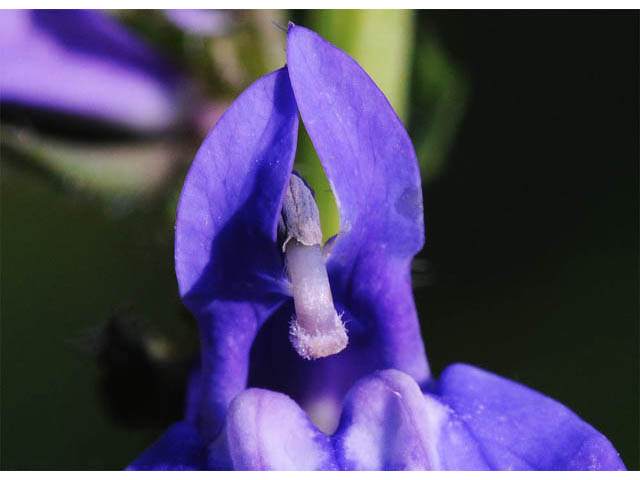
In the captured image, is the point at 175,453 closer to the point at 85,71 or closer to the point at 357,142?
the point at 357,142

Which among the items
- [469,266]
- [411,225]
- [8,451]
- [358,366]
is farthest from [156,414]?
[469,266]

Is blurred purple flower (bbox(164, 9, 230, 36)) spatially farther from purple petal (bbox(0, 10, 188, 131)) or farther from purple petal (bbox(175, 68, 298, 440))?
purple petal (bbox(175, 68, 298, 440))

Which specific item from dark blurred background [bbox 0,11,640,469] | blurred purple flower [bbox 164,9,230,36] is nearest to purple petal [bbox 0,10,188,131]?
blurred purple flower [bbox 164,9,230,36]

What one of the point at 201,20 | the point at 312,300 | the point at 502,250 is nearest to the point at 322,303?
the point at 312,300

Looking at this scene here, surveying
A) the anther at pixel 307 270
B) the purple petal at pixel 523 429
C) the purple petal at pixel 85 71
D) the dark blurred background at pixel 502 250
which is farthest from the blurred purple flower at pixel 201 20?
the dark blurred background at pixel 502 250

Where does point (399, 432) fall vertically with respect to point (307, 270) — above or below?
below
